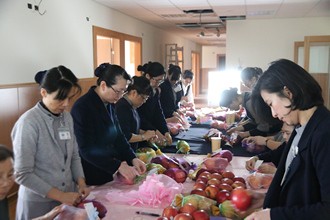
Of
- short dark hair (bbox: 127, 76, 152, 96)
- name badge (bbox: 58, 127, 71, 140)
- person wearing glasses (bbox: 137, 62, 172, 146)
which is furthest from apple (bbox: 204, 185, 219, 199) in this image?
person wearing glasses (bbox: 137, 62, 172, 146)

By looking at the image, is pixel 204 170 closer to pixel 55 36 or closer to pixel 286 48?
pixel 55 36

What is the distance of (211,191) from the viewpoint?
1.63 meters

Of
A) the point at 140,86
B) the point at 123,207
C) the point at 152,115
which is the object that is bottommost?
the point at 123,207

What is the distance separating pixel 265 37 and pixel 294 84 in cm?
649

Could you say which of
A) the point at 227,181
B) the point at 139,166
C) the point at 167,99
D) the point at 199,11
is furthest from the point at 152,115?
the point at 199,11

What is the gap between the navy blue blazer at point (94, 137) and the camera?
1.87 m

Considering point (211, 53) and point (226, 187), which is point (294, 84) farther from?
point (211, 53)

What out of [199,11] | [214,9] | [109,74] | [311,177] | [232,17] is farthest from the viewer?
[232,17]

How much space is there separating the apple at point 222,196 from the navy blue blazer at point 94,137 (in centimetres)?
62

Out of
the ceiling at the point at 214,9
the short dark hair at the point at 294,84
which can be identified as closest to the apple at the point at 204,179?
the short dark hair at the point at 294,84

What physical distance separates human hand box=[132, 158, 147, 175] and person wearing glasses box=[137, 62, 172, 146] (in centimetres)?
69

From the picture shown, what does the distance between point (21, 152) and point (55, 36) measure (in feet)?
9.42

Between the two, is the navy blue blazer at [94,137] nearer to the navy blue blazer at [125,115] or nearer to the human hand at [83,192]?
the human hand at [83,192]

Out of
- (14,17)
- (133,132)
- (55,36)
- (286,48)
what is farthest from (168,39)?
(133,132)
